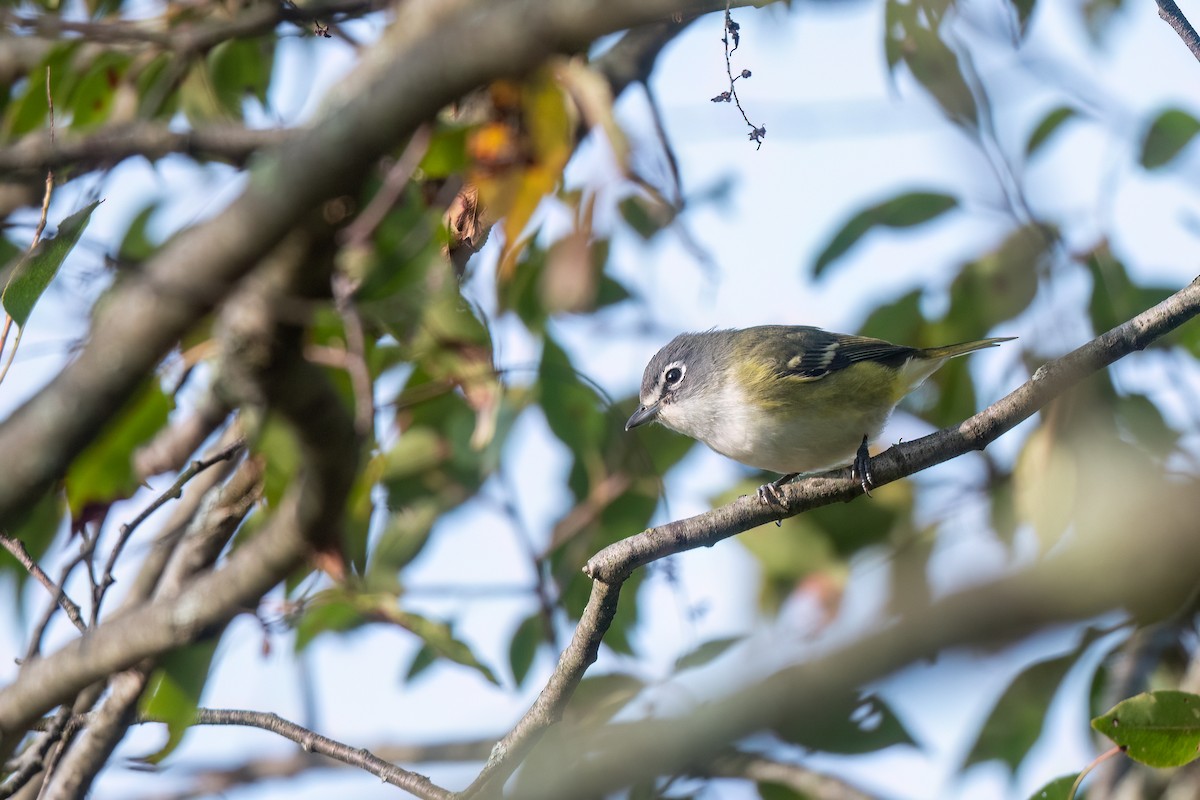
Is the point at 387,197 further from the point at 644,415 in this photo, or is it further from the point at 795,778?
the point at 795,778

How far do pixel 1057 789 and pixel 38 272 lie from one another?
2.21 metres

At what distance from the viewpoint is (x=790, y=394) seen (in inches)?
150

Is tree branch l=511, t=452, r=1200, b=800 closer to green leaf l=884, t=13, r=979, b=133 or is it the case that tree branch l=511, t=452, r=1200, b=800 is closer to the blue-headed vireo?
the blue-headed vireo

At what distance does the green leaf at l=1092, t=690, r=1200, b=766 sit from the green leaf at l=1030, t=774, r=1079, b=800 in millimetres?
239

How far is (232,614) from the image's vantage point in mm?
2291

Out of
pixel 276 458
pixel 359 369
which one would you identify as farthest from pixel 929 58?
pixel 276 458

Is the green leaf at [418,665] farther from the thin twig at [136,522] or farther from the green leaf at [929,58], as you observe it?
the green leaf at [929,58]

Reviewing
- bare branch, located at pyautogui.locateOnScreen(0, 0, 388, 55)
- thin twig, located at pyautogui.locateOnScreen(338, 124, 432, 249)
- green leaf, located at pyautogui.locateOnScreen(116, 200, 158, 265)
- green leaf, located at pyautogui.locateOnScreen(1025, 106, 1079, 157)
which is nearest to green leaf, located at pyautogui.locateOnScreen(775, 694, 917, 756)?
thin twig, located at pyautogui.locateOnScreen(338, 124, 432, 249)

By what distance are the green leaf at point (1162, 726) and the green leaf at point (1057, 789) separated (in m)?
0.24

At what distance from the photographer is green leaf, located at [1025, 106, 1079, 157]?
3660 millimetres

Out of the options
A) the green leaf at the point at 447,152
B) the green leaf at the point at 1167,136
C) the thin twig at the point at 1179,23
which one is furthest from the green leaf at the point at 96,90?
the green leaf at the point at 1167,136

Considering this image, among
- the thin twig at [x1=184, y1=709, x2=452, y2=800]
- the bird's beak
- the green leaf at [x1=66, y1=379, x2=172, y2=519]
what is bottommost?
the bird's beak

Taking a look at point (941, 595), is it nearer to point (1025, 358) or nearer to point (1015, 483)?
point (1015, 483)

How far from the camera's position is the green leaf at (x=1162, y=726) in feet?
6.17
